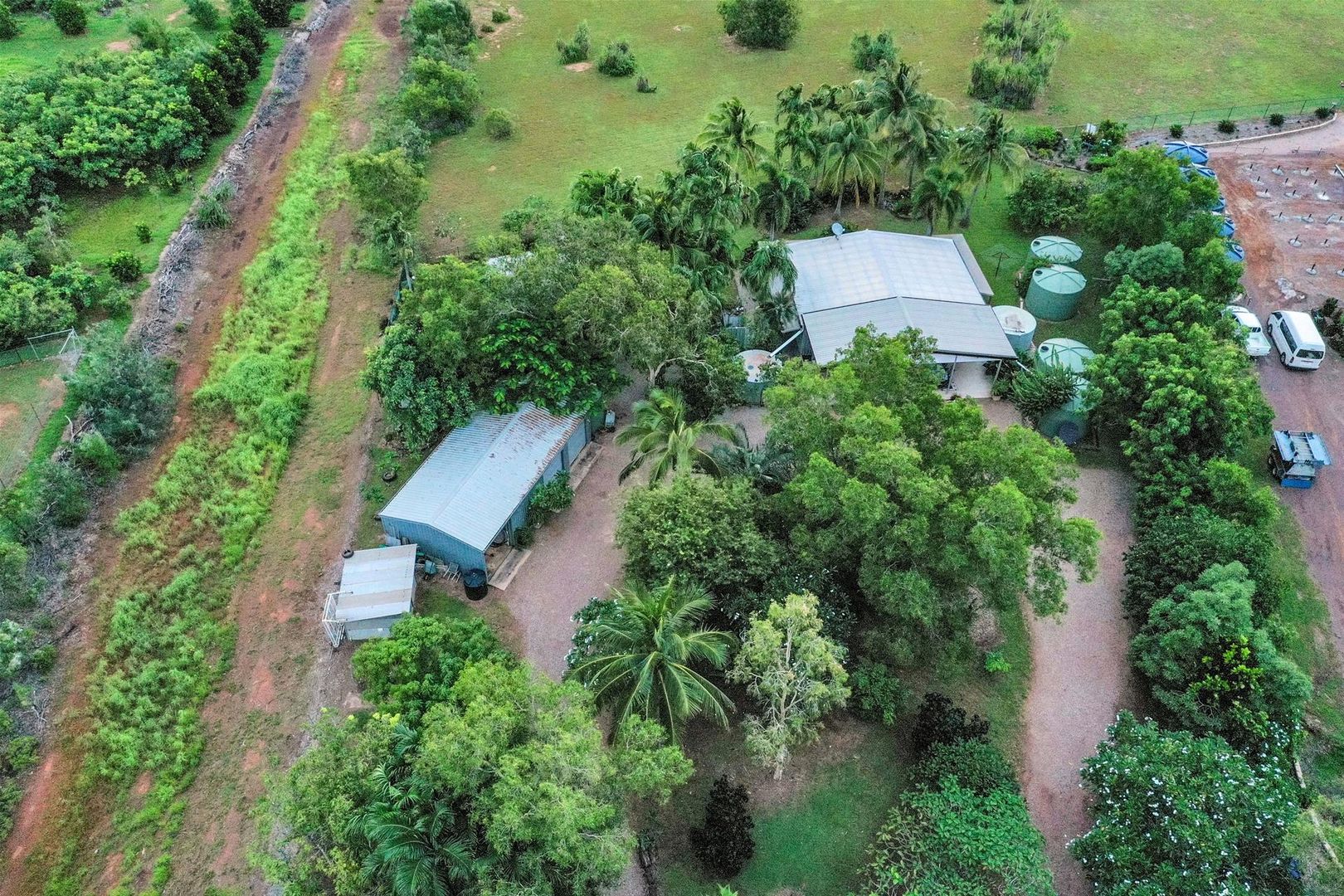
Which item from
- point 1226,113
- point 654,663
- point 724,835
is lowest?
point 724,835

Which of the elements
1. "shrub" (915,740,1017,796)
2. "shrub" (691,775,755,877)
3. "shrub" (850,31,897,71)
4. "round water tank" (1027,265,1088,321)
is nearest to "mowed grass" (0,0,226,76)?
"shrub" (850,31,897,71)

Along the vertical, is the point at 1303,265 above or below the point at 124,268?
below

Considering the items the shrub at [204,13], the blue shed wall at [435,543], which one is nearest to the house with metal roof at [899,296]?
the blue shed wall at [435,543]

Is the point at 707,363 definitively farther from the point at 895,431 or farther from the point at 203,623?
the point at 203,623

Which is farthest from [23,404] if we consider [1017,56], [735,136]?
[1017,56]

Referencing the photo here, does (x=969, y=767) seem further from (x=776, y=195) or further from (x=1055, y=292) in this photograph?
(x=776, y=195)
